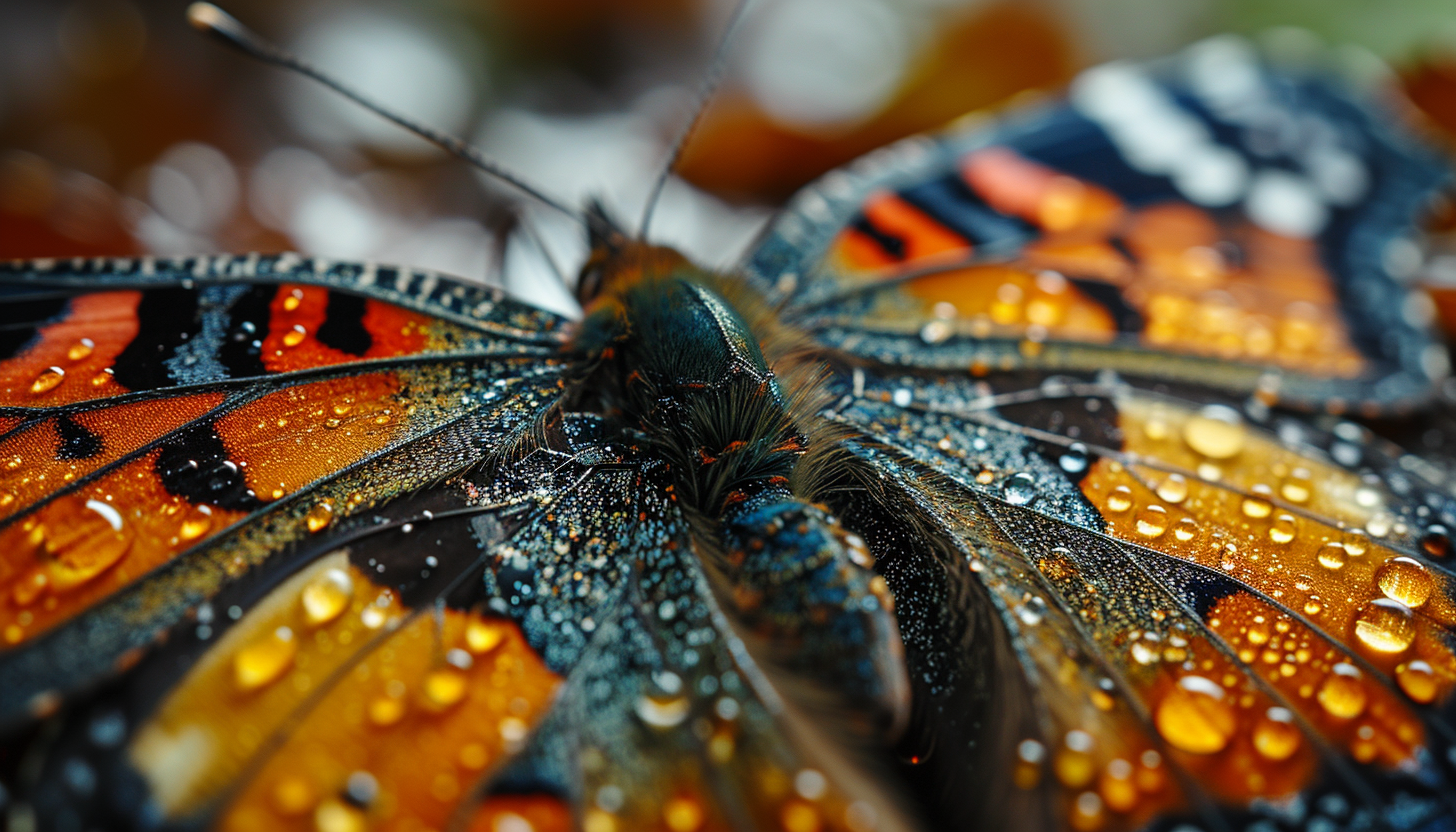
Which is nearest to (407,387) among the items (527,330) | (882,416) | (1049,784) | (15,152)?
(527,330)

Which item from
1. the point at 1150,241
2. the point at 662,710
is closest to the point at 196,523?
the point at 662,710

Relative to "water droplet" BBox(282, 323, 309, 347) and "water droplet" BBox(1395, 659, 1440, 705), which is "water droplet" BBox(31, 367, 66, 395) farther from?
"water droplet" BBox(1395, 659, 1440, 705)

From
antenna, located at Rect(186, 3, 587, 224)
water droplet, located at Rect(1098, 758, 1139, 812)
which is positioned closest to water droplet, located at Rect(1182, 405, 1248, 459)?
water droplet, located at Rect(1098, 758, 1139, 812)

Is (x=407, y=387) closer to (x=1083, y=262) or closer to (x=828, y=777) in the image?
(x=828, y=777)

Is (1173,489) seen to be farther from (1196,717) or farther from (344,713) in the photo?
(344,713)

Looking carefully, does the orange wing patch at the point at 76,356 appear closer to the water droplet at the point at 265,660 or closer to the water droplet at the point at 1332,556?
the water droplet at the point at 265,660

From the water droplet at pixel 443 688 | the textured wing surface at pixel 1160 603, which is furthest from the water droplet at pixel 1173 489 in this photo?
the water droplet at pixel 443 688
